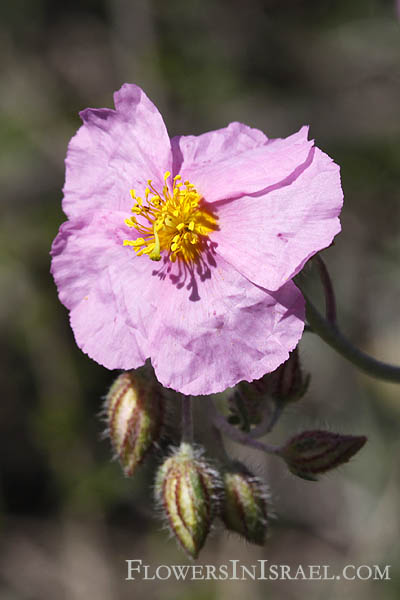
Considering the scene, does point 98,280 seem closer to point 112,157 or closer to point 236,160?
point 112,157

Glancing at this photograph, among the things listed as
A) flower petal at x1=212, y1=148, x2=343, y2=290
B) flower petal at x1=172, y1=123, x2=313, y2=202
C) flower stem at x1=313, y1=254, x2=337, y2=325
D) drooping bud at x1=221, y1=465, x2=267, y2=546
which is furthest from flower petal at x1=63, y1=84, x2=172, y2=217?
drooping bud at x1=221, y1=465, x2=267, y2=546

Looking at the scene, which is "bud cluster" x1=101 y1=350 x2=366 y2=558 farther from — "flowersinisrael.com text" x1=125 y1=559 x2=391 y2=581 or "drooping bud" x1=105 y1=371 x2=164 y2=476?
"flowersinisrael.com text" x1=125 y1=559 x2=391 y2=581

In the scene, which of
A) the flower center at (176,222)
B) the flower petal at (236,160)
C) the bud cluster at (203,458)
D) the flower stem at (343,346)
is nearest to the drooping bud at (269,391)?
the bud cluster at (203,458)

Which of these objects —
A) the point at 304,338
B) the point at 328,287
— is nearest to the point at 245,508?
the point at 328,287

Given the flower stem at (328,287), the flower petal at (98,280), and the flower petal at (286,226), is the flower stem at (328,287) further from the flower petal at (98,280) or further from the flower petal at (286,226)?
the flower petal at (98,280)

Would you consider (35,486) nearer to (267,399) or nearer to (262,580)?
(262,580)

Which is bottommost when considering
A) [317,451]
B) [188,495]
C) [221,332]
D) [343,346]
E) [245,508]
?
[245,508]
